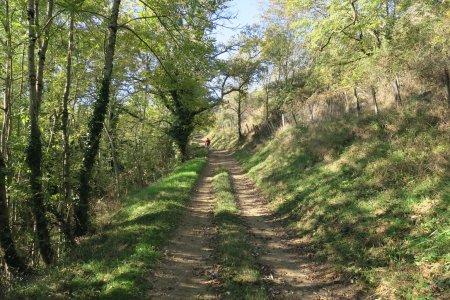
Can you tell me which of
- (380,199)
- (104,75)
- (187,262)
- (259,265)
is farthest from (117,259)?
(380,199)

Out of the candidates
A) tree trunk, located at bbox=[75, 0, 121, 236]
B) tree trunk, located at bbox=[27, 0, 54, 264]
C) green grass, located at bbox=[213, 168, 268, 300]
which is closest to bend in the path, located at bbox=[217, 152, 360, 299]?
green grass, located at bbox=[213, 168, 268, 300]

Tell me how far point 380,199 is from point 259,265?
147 inches

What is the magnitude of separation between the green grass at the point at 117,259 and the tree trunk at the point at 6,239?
1184 millimetres

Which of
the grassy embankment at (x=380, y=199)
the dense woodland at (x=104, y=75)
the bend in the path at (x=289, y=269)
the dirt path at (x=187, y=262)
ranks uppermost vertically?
the dense woodland at (x=104, y=75)

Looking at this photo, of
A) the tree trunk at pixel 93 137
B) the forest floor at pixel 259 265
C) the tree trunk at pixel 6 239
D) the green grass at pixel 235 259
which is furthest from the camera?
the tree trunk at pixel 93 137

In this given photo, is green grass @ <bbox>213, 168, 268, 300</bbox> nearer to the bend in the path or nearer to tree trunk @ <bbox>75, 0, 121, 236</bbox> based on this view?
the bend in the path

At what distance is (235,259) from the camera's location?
7.96 meters

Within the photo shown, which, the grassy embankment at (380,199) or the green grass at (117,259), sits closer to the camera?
the grassy embankment at (380,199)

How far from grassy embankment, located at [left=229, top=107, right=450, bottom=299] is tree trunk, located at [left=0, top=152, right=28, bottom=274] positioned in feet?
25.4

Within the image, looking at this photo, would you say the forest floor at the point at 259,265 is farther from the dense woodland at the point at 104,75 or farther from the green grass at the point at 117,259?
the dense woodland at the point at 104,75

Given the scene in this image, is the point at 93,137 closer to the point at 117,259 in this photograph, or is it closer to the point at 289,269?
the point at 117,259

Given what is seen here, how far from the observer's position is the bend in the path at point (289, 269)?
6684mm

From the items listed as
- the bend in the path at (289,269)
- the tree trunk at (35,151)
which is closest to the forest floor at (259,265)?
the bend in the path at (289,269)

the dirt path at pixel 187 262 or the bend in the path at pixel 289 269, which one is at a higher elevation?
the dirt path at pixel 187 262
